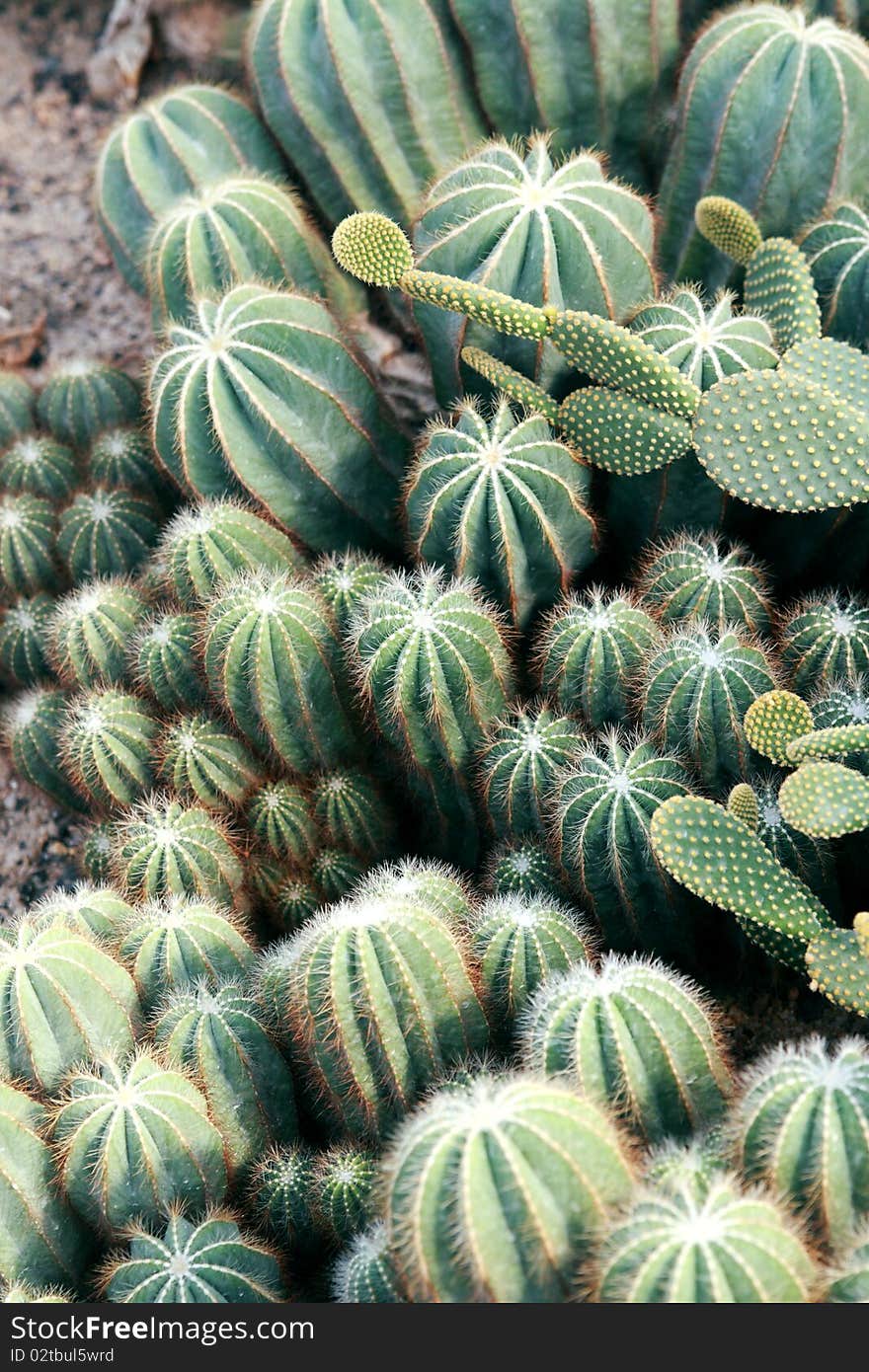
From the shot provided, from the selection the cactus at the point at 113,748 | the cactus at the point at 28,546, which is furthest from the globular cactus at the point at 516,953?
the cactus at the point at 28,546

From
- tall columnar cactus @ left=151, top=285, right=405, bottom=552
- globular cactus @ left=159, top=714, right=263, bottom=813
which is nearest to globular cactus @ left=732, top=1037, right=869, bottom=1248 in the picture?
globular cactus @ left=159, top=714, right=263, bottom=813

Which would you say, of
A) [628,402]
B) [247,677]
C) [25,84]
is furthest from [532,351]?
[25,84]

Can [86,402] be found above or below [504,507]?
above

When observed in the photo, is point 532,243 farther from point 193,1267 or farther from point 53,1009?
point 193,1267

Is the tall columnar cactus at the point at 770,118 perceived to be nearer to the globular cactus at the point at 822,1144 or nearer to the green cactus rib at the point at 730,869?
the green cactus rib at the point at 730,869

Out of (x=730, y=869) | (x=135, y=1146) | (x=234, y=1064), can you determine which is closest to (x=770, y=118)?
(x=730, y=869)

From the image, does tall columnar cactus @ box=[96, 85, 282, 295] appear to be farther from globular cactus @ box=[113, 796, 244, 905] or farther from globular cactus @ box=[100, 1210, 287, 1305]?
globular cactus @ box=[100, 1210, 287, 1305]
